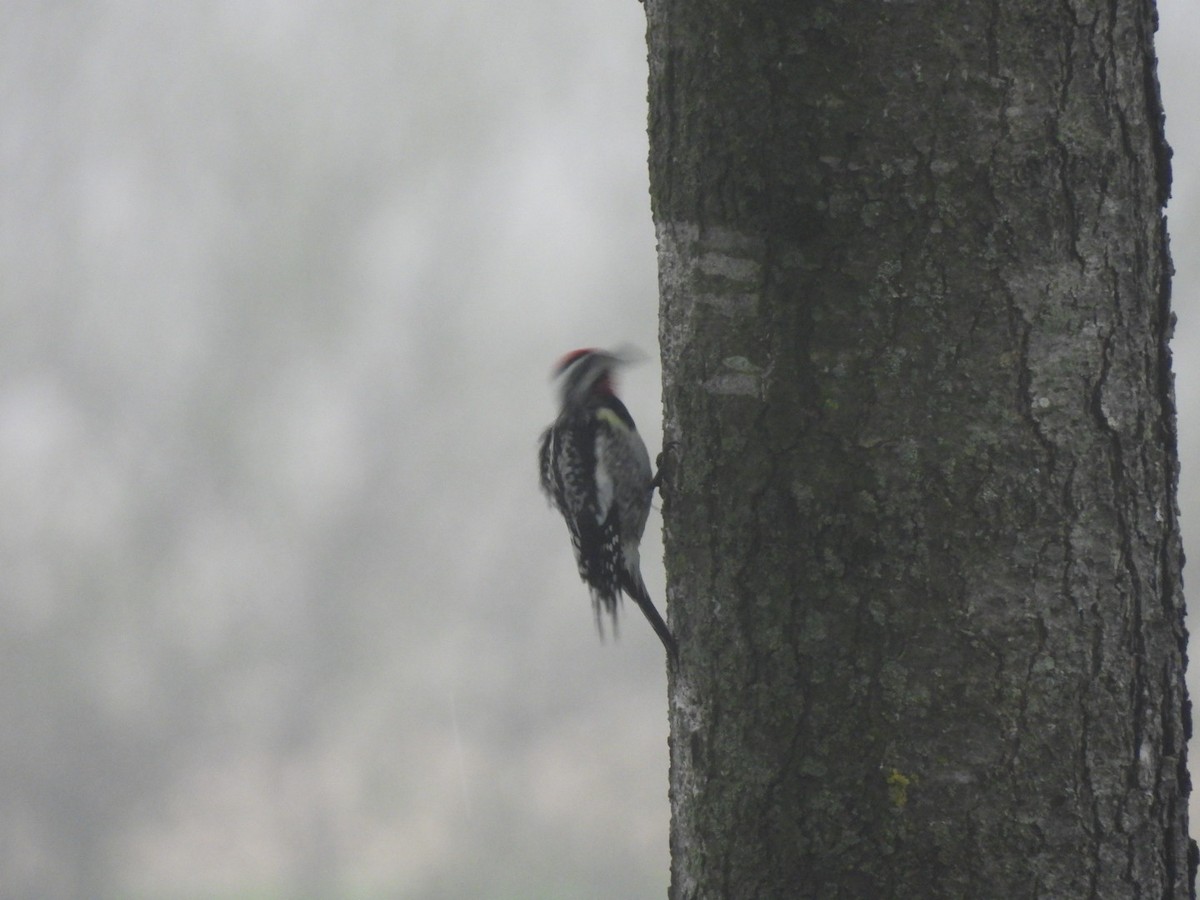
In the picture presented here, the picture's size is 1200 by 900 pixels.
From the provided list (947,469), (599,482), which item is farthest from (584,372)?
(947,469)

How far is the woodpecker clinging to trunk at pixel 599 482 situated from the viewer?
3857 millimetres

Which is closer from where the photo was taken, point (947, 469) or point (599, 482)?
point (947, 469)

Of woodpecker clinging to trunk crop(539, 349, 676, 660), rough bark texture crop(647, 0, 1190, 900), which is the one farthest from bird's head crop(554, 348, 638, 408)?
rough bark texture crop(647, 0, 1190, 900)

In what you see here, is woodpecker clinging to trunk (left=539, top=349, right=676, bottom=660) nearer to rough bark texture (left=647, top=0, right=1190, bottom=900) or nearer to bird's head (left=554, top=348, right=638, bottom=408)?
bird's head (left=554, top=348, right=638, bottom=408)

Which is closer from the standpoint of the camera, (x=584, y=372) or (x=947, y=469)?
(x=947, y=469)

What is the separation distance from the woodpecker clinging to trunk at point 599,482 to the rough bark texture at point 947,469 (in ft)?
5.83

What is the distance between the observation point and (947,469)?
180 cm

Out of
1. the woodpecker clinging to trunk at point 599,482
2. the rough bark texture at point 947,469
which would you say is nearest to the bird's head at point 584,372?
the woodpecker clinging to trunk at point 599,482

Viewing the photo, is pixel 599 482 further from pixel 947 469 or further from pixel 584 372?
pixel 947 469

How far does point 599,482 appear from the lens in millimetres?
3984

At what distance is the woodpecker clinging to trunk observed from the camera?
152 inches

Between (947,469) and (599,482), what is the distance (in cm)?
225

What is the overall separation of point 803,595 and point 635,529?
2.08m

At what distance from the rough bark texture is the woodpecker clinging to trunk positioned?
178 cm
